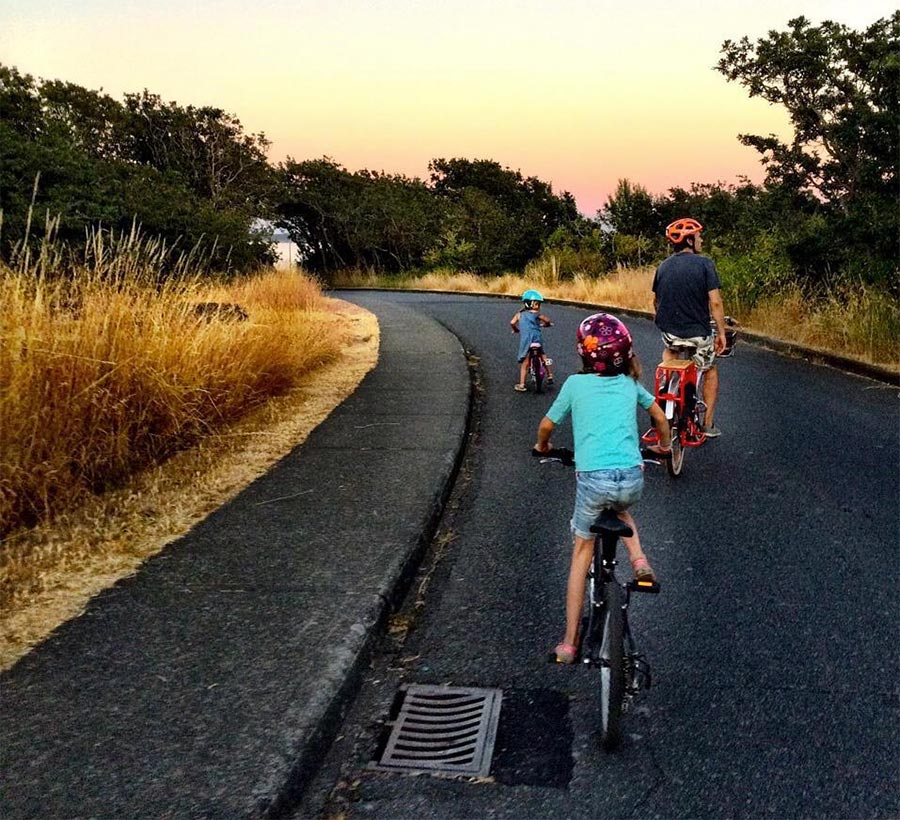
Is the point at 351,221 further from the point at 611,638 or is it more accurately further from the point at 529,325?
the point at 611,638

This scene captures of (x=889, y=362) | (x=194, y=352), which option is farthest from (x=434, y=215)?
(x=194, y=352)

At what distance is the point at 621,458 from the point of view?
3457mm

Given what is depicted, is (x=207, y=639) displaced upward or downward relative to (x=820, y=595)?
downward

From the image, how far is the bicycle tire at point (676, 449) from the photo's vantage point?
6672 mm

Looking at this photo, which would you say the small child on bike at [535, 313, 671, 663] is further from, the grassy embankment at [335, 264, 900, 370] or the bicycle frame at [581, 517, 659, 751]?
the grassy embankment at [335, 264, 900, 370]

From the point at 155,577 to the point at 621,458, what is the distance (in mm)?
2432

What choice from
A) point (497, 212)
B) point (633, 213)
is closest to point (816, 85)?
point (633, 213)

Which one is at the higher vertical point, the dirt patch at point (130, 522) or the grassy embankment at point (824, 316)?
the grassy embankment at point (824, 316)

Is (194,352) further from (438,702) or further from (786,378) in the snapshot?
(786,378)

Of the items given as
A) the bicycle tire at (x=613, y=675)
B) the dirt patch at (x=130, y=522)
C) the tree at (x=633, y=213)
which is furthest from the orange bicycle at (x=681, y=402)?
the tree at (x=633, y=213)

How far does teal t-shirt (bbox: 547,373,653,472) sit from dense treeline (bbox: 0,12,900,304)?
7316 millimetres

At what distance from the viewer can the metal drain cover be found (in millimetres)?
3008

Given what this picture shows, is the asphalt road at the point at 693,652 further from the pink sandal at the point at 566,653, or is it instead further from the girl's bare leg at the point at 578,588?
the girl's bare leg at the point at 578,588

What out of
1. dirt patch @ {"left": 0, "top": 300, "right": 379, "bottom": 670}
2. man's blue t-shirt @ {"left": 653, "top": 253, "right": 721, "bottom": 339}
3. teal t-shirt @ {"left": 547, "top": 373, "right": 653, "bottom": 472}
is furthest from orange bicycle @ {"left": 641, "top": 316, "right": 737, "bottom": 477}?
teal t-shirt @ {"left": 547, "top": 373, "right": 653, "bottom": 472}
